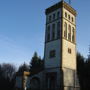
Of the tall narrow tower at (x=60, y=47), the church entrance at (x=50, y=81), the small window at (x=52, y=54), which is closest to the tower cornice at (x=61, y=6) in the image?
the tall narrow tower at (x=60, y=47)

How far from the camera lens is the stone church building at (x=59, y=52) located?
3806cm

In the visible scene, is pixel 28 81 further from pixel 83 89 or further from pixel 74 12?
pixel 74 12

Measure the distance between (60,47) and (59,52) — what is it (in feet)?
3.39

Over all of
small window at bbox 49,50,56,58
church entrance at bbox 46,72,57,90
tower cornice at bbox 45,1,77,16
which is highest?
tower cornice at bbox 45,1,77,16

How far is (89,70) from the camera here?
48656 mm

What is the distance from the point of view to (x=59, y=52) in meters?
38.8

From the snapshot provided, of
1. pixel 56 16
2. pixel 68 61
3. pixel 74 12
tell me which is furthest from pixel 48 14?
pixel 68 61

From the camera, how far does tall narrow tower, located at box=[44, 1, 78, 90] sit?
37906mm

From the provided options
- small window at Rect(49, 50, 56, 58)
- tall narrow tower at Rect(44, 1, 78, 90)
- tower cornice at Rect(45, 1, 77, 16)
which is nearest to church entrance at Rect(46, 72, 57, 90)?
tall narrow tower at Rect(44, 1, 78, 90)

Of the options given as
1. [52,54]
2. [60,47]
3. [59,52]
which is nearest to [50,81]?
[52,54]

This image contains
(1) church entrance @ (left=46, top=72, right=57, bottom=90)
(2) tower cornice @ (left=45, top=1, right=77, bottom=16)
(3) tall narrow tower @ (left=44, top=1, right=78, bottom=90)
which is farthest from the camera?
(2) tower cornice @ (left=45, top=1, right=77, bottom=16)

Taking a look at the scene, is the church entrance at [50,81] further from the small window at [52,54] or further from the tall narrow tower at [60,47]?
the small window at [52,54]

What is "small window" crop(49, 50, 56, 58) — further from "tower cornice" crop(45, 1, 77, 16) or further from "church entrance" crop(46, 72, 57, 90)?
"tower cornice" crop(45, 1, 77, 16)

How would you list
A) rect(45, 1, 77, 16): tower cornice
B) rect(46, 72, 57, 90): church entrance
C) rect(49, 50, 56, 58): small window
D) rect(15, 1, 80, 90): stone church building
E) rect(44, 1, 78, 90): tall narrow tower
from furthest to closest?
1. rect(45, 1, 77, 16): tower cornice
2. rect(49, 50, 56, 58): small window
3. rect(46, 72, 57, 90): church entrance
4. rect(15, 1, 80, 90): stone church building
5. rect(44, 1, 78, 90): tall narrow tower
